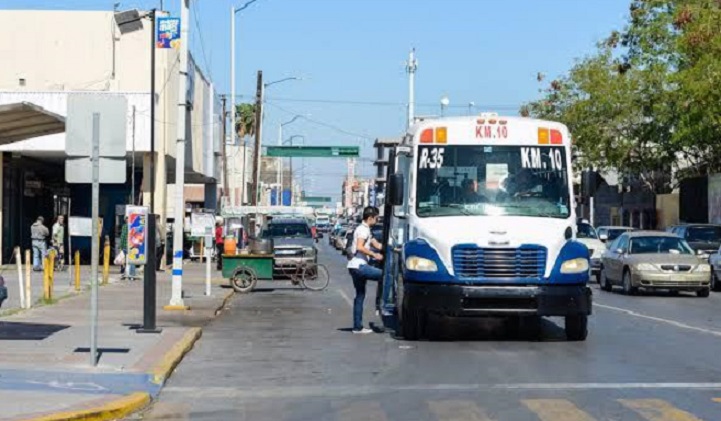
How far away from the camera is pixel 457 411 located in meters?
10.6

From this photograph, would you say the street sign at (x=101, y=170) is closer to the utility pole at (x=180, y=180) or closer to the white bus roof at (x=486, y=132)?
the white bus roof at (x=486, y=132)

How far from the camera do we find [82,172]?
1286 cm

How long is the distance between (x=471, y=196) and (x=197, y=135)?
37.7 m

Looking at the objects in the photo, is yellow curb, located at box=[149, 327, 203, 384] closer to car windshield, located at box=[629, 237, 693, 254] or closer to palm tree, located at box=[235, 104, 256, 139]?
car windshield, located at box=[629, 237, 693, 254]

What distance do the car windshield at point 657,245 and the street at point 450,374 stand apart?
28.6ft

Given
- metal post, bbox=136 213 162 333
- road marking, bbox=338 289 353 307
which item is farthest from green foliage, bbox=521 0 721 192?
metal post, bbox=136 213 162 333

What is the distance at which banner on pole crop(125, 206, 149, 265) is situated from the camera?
714 inches

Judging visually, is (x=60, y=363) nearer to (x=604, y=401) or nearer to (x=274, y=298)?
(x=604, y=401)

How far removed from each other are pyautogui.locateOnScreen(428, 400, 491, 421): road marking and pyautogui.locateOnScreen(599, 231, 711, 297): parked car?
18.3 metres

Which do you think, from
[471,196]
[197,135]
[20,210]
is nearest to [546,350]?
[471,196]

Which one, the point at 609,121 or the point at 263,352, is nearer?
the point at 263,352

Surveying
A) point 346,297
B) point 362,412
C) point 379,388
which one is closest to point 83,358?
point 379,388

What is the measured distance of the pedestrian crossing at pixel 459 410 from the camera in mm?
10242

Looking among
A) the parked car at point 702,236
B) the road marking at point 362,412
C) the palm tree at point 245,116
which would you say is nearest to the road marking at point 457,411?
the road marking at point 362,412
